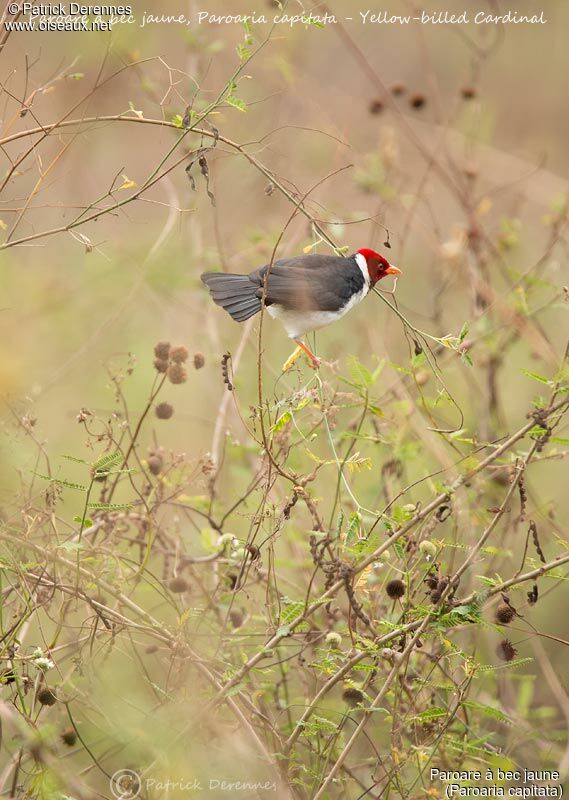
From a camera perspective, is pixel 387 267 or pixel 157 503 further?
pixel 387 267

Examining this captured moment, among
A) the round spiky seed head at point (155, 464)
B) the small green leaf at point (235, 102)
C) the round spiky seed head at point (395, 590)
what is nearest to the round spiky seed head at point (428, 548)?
the round spiky seed head at point (395, 590)

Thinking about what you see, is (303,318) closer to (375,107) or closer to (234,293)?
(234,293)

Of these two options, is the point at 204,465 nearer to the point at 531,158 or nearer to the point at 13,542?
the point at 13,542

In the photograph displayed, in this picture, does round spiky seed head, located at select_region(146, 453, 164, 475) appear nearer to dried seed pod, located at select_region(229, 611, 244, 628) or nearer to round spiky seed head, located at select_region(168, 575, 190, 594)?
round spiky seed head, located at select_region(168, 575, 190, 594)

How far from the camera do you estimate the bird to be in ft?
12.6

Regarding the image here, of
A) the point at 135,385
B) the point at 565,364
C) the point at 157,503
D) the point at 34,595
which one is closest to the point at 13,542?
the point at 34,595

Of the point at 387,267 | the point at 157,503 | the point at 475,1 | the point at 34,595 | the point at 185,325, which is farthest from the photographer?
the point at 475,1

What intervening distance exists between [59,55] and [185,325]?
2.65 meters

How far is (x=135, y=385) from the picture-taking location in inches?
234

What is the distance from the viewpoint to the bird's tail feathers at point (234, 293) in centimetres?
375

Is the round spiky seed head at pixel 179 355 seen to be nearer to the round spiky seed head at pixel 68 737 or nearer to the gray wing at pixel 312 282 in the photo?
the gray wing at pixel 312 282

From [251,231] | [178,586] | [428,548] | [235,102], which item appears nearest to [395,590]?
[428,548]
